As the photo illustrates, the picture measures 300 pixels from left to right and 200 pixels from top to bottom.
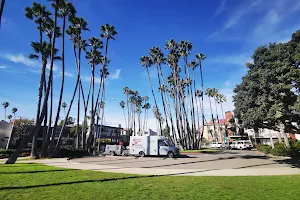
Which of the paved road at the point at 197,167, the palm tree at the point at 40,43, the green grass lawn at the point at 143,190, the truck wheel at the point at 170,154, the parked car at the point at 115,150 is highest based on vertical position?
the palm tree at the point at 40,43

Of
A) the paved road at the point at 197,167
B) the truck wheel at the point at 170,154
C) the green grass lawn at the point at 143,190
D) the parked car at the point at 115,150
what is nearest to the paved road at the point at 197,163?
the paved road at the point at 197,167

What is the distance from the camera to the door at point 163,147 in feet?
74.5

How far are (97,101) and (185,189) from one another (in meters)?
29.4

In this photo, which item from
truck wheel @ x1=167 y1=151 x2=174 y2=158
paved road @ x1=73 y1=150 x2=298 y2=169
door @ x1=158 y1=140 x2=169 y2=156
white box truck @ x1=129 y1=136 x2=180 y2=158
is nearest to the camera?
paved road @ x1=73 y1=150 x2=298 y2=169

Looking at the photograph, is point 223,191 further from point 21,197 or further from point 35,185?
point 35,185

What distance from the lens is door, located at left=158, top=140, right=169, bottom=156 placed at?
22714 millimetres

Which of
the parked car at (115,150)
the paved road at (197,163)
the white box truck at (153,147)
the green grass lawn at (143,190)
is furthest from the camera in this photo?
the parked car at (115,150)

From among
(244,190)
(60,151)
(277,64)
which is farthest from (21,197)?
(60,151)

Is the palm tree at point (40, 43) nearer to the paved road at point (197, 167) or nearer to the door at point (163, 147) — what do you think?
the paved road at point (197, 167)

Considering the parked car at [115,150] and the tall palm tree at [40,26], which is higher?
the tall palm tree at [40,26]

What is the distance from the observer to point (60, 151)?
26281 millimetres

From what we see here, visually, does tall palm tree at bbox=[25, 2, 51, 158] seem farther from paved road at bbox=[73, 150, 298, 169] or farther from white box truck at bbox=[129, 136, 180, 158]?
white box truck at bbox=[129, 136, 180, 158]

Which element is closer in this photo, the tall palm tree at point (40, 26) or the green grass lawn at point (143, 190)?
the green grass lawn at point (143, 190)

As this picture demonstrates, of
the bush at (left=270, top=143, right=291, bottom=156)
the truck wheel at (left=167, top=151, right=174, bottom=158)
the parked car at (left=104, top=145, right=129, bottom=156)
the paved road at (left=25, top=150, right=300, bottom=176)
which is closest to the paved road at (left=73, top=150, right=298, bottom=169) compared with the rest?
the paved road at (left=25, top=150, right=300, bottom=176)
